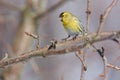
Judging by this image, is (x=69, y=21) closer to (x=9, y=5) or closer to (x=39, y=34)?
(x=39, y=34)

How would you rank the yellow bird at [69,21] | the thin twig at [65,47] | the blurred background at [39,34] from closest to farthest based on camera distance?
the thin twig at [65,47], the yellow bird at [69,21], the blurred background at [39,34]

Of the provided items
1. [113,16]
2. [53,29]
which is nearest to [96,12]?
[113,16]

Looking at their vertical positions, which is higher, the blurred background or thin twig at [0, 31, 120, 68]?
thin twig at [0, 31, 120, 68]

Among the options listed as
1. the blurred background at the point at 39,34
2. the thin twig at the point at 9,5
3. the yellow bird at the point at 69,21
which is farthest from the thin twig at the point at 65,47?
the thin twig at the point at 9,5

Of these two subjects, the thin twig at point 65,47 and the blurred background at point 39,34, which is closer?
the thin twig at point 65,47

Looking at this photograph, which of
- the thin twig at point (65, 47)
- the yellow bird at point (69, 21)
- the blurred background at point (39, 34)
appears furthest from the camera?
the blurred background at point (39, 34)

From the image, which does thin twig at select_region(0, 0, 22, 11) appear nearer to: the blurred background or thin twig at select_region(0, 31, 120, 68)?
the blurred background

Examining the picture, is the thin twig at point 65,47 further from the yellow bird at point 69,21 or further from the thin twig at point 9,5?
the thin twig at point 9,5

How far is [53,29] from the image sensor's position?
6.13 m

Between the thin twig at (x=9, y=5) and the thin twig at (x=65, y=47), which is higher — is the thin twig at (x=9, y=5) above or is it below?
below

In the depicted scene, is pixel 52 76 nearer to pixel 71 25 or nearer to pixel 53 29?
pixel 53 29

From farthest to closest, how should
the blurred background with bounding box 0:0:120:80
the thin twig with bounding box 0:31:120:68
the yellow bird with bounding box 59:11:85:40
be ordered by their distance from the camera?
the blurred background with bounding box 0:0:120:80 → the yellow bird with bounding box 59:11:85:40 → the thin twig with bounding box 0:31:120:68

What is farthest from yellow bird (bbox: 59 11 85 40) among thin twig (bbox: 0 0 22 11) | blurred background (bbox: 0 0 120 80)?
thin twig (bbox: 0 0 22 11)

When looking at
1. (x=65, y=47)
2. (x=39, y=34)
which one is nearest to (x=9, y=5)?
(x=39, y=34)
